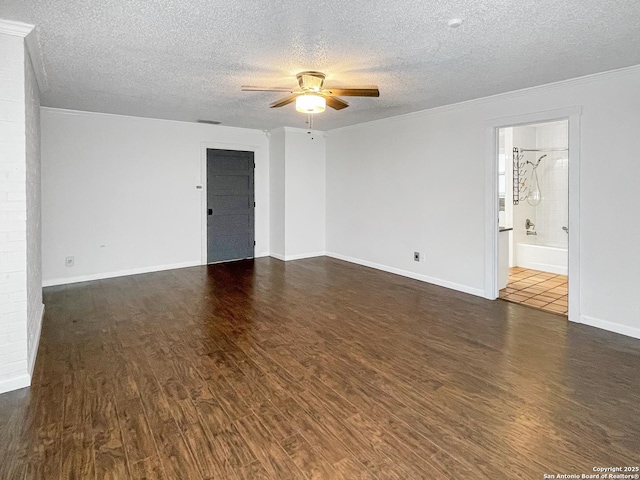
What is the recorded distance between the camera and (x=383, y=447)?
2031mm

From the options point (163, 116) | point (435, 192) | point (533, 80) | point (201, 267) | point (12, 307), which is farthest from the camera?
point (201, 267)

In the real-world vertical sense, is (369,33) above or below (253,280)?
above

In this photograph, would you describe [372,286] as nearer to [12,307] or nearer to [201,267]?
[201,267]

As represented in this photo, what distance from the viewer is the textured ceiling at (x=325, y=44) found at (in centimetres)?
240

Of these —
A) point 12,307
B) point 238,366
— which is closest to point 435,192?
point 238,366

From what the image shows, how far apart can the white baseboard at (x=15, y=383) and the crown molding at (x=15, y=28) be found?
235 cm

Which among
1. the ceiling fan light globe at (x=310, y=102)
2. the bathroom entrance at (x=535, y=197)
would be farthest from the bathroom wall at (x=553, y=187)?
the ceiling fan light globe at (x=310, y=102)

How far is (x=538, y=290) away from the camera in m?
5.25

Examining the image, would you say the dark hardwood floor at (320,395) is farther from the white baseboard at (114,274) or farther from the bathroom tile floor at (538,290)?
the white baseboard at (114,274)

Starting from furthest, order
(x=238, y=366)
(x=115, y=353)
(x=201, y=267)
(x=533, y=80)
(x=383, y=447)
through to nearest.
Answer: (x=201, y=267), (x=533, y=80), (x=115, y=353), (x=238, y=366), (x=383, y=447)

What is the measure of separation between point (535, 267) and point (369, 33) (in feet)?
17.9

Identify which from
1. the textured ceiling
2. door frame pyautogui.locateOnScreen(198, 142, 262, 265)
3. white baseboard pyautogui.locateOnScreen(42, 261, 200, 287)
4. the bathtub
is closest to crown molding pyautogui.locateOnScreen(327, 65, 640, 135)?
the textured ceiling

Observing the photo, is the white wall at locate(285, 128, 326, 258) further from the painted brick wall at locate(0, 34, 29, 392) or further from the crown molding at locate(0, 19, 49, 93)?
the painted brick wall at locate(0, 34, 29, 392)

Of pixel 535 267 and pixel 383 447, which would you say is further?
pixel 535 267
